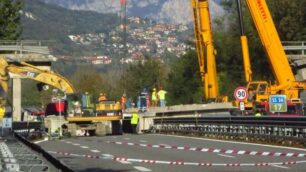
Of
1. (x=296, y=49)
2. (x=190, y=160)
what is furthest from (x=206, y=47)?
(x=190, y=160)

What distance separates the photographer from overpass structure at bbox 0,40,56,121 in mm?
62469

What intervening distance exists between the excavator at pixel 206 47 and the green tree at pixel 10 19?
35.6m

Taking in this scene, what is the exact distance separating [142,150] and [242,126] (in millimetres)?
8578

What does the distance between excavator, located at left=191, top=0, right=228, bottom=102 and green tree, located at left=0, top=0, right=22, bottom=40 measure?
3560 cm

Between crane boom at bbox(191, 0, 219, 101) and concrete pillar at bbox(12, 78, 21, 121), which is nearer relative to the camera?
crane boom at bbox(191, 0, 219, 101)

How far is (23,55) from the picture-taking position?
6247cm

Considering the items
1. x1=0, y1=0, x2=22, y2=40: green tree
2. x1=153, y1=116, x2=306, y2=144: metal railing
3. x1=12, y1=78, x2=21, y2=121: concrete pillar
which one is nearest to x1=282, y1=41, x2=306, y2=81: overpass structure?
x1=153, y1=116, x2=306, y2=144: metal railing

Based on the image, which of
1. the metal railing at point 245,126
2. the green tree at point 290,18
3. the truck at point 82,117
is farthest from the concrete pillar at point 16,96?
the green tree at point 290,18

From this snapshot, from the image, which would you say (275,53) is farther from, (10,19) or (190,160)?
(10,19)

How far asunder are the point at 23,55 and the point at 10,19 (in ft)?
84.8

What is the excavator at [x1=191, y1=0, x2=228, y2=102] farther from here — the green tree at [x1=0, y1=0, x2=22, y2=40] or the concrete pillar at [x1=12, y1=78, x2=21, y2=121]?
the green tree at [x1=0, y1=0, x2=22, y2=40]

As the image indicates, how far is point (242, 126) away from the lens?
33.2 metres

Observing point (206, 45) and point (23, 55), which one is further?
point (23, 55)

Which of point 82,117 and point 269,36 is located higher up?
point 269,36
